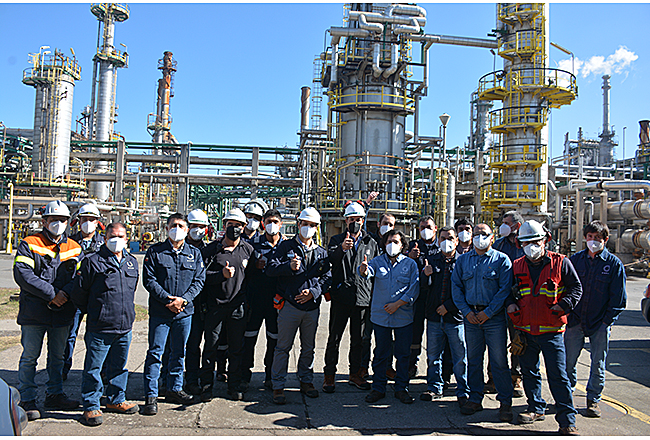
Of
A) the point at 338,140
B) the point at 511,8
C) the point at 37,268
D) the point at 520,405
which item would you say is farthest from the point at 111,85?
the point at 520,405

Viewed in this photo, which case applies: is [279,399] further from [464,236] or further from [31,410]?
[464,236]

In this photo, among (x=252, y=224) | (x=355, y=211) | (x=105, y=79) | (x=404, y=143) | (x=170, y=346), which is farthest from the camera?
(x=105, y=79)

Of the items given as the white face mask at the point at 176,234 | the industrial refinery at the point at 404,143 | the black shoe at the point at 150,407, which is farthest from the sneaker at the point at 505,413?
the industrial refinery at the point at 404,143

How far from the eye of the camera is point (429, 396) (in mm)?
5137

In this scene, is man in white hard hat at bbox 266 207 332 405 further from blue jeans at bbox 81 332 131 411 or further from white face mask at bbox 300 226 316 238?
blue jeans at bbox 81 332 131 411

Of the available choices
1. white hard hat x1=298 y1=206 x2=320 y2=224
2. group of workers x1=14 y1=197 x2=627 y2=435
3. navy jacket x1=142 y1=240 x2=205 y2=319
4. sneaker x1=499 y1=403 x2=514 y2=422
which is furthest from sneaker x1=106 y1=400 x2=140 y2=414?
sneaker x1=499 y1=403 x2=514 y2=422

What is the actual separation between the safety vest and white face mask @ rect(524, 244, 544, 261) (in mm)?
98

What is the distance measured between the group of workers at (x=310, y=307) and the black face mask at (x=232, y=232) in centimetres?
2

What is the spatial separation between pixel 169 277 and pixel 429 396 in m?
3.14

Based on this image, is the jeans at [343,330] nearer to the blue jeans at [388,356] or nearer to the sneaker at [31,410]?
the blue jeans at [388,356]

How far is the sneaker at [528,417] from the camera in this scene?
14.8 ft

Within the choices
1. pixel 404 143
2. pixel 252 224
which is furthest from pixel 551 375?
pixel 404 143

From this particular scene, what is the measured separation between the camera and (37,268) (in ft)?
15.2

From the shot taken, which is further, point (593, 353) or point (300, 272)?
point (300, 272)
